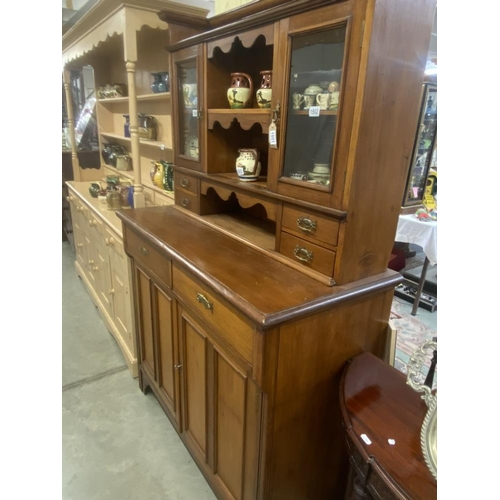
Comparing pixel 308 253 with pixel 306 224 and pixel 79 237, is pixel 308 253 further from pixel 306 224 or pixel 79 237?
pixel 79 237

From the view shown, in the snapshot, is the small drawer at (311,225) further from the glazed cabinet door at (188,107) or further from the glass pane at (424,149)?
the glass pane at (424,149)

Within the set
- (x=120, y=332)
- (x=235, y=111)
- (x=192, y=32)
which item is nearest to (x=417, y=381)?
(x=235, y=111)

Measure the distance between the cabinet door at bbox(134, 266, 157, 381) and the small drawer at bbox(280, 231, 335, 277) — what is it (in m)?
0.73

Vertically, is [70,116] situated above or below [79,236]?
above

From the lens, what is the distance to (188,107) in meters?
1.61

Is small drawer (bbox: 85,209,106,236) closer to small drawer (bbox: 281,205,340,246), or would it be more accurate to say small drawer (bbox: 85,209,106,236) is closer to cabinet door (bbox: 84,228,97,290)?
cabinet door (bbox: 84,228,97,290)

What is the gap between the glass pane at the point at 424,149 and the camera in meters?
2.70

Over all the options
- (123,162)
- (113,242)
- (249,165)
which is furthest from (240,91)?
(123,162)

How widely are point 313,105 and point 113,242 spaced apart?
1534 mm

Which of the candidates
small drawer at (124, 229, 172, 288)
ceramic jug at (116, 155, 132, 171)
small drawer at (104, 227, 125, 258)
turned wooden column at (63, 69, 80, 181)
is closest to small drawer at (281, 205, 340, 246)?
small drawer at (124, 229, 172, 288)

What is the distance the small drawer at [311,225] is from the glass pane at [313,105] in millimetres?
94

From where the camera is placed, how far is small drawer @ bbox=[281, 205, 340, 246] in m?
0.98
